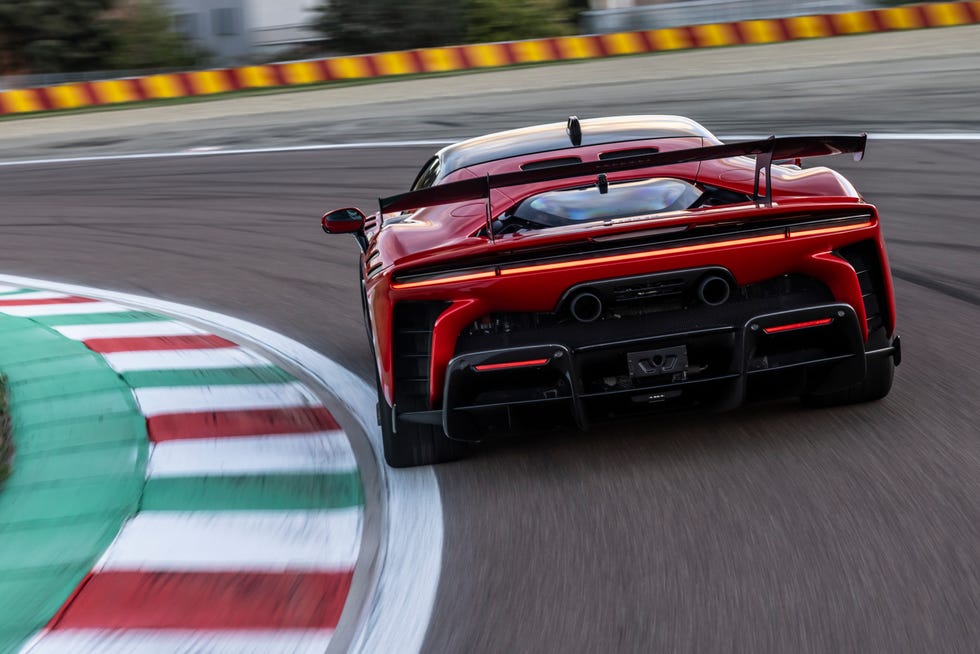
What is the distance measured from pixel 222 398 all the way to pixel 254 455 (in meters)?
0.93

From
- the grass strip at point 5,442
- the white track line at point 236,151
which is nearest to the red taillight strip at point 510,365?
the grass strip at point 5,442

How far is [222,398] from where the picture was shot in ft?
18.4

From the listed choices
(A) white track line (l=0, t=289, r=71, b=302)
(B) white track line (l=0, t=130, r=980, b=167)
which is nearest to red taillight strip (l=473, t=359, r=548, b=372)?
(A) white track line (l=0, t=289, r=71, b=302)

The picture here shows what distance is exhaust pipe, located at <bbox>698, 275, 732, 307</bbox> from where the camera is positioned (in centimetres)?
392

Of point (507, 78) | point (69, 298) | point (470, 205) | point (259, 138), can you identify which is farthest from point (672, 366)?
point (507, 78)

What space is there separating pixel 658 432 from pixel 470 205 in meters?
1.07

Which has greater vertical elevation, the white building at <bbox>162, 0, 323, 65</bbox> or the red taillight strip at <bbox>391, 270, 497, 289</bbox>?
the red taillight strip at <bbox>391, 270, 497, 289</bbox>

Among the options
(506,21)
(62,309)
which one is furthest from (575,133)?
(506,21)

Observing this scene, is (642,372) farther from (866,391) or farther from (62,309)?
(62,309)

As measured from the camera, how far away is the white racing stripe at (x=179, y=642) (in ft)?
10.2

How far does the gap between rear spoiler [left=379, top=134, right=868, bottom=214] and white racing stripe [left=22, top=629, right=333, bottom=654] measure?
142cm

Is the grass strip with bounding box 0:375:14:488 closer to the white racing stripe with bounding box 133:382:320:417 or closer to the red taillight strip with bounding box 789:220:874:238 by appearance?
the white racing stripe with bounding box 133:382:320:417

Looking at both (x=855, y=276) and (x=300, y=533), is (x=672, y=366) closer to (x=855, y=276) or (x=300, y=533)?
(x=855, y=276)

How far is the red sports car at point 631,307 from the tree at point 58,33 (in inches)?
1167
